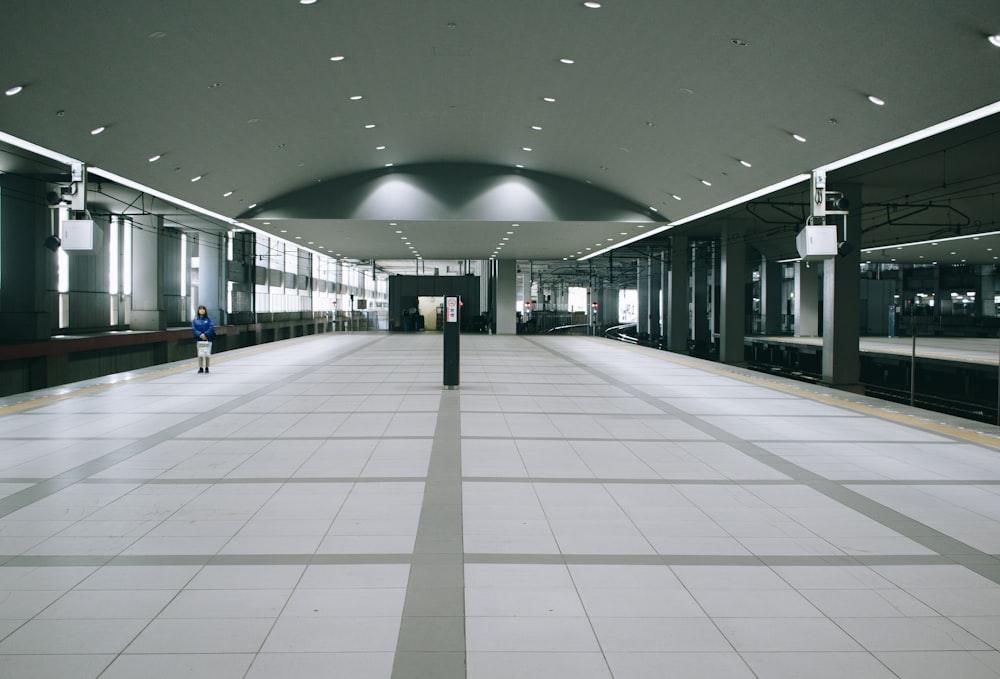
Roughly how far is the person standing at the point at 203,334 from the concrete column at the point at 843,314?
18.2 m

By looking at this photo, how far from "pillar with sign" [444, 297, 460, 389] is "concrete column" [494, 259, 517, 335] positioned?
82.7 feet

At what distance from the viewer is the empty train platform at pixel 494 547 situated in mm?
3557

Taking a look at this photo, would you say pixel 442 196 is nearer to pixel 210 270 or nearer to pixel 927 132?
pixel 927 132

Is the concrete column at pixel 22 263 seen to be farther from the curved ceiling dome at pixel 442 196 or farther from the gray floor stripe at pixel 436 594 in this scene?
the gray floor stripe at pixel 436 594

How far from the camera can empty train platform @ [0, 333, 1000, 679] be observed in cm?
356

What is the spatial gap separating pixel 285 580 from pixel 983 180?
23680 millimetres

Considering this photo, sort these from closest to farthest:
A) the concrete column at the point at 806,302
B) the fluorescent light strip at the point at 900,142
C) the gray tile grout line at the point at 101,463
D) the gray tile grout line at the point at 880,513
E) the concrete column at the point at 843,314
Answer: the gray tile grout line at the point at 880,513 → the gray tile grout line at the point at 101,463 → the fluorescent light strip at the point at 900,142 → the concrete column at the point at 843,314 → the concrete column at the point at 806,302

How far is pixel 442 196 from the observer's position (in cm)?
2420

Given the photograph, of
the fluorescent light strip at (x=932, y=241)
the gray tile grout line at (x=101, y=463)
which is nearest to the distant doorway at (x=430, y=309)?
the fluorescent light strip at (x=932, y=241)

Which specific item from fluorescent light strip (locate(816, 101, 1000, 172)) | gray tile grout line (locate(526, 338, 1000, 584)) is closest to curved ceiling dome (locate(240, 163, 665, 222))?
fluorescent light strip (locate(816, 101, 1000, 172))

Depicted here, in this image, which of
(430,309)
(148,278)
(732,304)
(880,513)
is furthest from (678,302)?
(880,513)

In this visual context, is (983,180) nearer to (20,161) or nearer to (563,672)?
(563,672)

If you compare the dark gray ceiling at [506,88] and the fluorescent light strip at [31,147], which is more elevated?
the dark gray ceiling at [506,88]

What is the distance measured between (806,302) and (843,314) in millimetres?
19997
